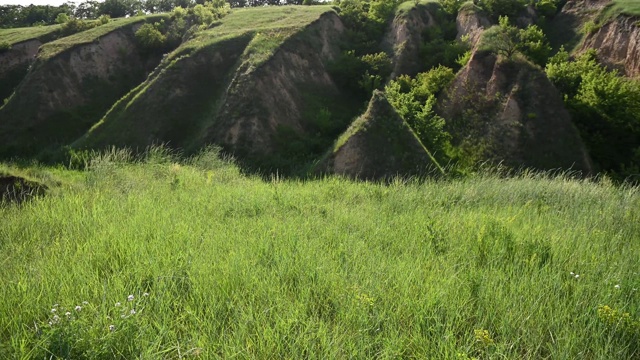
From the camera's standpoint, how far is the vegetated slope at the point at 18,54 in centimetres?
3619

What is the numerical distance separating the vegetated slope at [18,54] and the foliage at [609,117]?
44838mm

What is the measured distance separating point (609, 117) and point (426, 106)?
9.23m

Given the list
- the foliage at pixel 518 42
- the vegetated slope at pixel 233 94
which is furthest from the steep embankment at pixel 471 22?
the vegetated slope at pixel 233 94

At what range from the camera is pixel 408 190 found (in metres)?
12.7

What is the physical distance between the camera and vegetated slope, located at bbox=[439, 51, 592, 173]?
1992 centimetres

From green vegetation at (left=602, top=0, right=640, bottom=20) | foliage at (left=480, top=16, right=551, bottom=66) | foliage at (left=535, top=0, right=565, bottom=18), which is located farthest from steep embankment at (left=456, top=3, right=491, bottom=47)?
green vegetation at (left=602, top=0, right=640, bottom=20)

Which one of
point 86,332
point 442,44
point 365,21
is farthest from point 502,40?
point 86,332

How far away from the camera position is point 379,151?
1831cm

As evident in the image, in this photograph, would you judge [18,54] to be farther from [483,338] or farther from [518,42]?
[483,338]

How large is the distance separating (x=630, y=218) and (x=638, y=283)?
4.95 m

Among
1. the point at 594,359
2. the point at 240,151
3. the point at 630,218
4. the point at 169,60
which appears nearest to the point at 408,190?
the point at 630,218

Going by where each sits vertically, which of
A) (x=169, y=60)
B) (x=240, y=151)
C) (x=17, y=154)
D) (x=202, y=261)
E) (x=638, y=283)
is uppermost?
(x=169, y=60)

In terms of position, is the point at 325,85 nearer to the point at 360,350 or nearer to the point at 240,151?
the point at 240,151

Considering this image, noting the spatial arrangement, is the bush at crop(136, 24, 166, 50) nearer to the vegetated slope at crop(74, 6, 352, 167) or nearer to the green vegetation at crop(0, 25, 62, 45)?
the vegetated slope at crop(74, 6, 352, 167)
